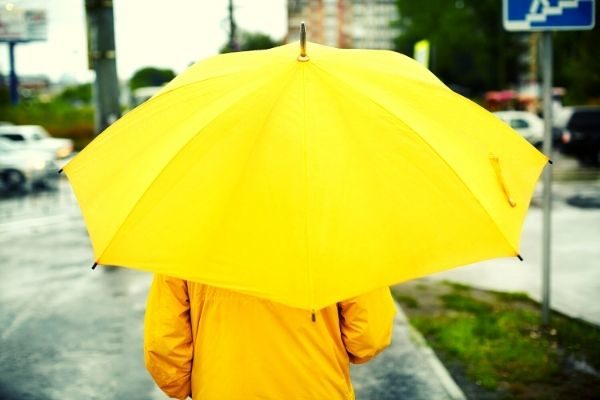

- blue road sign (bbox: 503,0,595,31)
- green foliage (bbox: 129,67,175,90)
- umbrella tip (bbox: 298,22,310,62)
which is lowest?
umbrella tip (bbox: 298,22,310,62)

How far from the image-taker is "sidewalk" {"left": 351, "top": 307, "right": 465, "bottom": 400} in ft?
15.5

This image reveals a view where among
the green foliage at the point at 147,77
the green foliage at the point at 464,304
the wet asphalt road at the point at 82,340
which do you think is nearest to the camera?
the wet asphalt road at the point at 82,340

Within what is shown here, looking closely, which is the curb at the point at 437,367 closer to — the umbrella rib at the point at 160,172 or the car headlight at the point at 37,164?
the umbrella rib at the point at 160,172

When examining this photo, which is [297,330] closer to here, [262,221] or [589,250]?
[262,221]

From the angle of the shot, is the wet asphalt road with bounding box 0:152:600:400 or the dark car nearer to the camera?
the wet asphalt road with bounding box 0:152:600:400

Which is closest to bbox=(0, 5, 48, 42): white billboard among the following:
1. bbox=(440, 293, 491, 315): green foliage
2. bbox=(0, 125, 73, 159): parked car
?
bbox=(0, 125, 73, 159): parked car

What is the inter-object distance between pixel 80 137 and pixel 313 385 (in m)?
42.7

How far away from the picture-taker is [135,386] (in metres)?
4.96

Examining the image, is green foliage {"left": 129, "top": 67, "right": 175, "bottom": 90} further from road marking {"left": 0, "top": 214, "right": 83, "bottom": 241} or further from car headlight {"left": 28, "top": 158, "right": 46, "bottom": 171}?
road marking {"left": 0, "top": 214, "right": 83, "bottom": 241}

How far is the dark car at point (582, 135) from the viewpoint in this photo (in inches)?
918

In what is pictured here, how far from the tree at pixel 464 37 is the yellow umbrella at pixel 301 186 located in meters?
52.9

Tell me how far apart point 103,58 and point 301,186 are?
26.3ft

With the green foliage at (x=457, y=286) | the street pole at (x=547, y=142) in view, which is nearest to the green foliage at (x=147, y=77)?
the green foliage at (x=457, y=286)

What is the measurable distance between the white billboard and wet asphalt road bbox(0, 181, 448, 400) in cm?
4372
